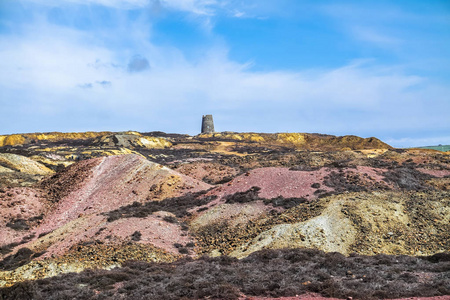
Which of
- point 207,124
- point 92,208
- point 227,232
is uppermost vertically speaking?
point 207,124

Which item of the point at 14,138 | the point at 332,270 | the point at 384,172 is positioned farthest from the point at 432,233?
the point at 14,138

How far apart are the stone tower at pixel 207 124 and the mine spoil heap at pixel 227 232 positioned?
286ft

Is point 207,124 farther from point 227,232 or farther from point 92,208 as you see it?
point 227,232

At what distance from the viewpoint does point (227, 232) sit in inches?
871

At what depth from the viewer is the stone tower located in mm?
129500

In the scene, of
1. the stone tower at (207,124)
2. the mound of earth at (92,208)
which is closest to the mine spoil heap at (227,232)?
the mound of earth at (92,208)

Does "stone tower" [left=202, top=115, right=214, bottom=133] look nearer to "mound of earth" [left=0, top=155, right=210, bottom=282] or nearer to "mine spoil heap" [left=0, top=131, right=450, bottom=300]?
"mine spoil heap" [left=0, top=131, right=450, bottom=300]

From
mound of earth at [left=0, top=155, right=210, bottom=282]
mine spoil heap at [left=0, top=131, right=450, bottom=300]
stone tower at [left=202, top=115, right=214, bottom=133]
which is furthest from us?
stone tower at [left=202, top=115, right=214, bottom=133]

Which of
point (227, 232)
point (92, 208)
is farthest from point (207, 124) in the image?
point (227, 232)

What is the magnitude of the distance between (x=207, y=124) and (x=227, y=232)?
109m

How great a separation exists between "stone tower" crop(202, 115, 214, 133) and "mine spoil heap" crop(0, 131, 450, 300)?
286 ft

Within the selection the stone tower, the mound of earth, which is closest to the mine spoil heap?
the mound of earth

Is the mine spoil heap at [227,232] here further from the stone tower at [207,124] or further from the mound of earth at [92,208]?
the stone tower at [207,124]

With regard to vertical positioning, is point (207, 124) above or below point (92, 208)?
above
